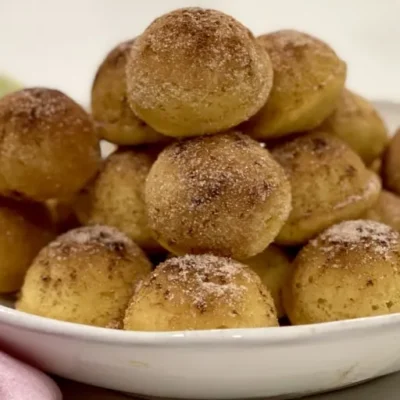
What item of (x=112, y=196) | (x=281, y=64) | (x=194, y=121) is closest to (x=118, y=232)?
(x=112, y=196)

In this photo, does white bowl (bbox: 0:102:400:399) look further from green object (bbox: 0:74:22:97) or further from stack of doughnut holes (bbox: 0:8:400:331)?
green object (bbox: 0:74:22:97)

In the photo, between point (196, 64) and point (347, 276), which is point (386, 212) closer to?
point (347, 276)

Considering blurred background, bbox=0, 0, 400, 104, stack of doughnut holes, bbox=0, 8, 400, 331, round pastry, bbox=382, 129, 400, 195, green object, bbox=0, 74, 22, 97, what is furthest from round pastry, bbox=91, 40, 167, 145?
blurred background, bbox=0, 0, 400, 104

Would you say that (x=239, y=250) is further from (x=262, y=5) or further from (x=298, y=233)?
(x=262, y=5)

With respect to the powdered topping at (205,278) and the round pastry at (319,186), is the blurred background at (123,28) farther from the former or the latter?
the powdered topping at (205,278)

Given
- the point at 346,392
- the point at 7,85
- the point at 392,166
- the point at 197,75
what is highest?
the point at 197,75

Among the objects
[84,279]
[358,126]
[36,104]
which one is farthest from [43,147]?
[358,126]
